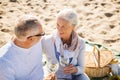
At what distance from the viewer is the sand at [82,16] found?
548 cm

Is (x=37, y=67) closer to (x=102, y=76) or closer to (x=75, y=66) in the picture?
(x=75, y=66)

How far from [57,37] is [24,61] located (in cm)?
61

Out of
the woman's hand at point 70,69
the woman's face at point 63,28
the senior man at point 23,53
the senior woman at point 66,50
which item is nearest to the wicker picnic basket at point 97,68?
the senior woman at point 66,50

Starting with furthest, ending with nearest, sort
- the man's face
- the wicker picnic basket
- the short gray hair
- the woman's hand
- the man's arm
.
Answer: the wicker picnic basket → the woman's hand → the man's face → the man's arm → the short gray hair

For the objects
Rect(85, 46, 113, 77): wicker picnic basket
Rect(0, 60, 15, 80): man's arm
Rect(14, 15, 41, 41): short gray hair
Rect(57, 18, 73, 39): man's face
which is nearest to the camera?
Rect(14, 15, 41, 41): short gray hair

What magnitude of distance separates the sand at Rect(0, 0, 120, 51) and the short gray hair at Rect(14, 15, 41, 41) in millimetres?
2369

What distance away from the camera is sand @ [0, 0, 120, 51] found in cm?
548

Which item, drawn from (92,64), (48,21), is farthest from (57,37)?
(48,21)

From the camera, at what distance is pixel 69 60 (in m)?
3.70

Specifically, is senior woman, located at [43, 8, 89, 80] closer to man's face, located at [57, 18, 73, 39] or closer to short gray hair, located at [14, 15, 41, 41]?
man's face, located at [57, 18, 73, 39]

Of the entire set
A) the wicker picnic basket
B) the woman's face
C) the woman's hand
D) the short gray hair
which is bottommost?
the wicker picnic basket

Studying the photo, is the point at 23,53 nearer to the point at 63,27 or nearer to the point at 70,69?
the point at 63,27

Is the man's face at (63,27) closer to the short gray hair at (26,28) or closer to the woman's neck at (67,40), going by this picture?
the woman's neck at (67,40)


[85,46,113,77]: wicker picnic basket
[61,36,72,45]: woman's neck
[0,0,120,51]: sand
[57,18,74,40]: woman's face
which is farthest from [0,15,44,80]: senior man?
[0,0,120,51]: sand
